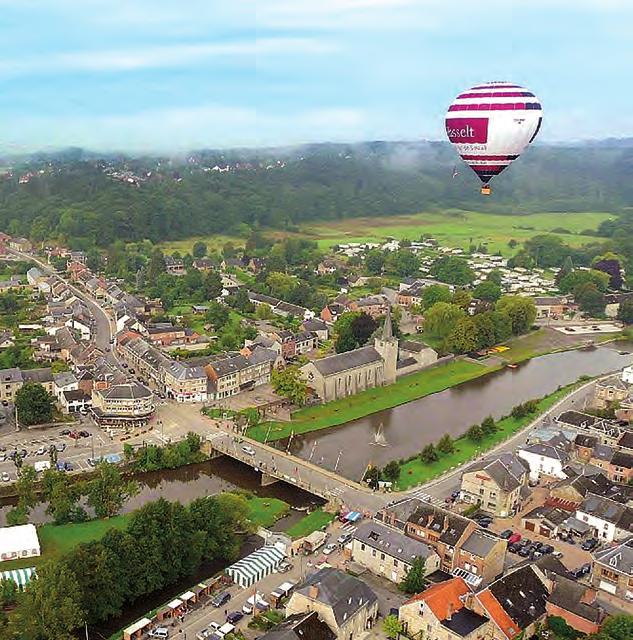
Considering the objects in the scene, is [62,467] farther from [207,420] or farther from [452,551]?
[452,551]

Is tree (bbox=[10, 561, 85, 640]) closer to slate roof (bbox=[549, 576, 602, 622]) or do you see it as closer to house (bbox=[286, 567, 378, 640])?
house (bbox=[286, 567, 378, 640])

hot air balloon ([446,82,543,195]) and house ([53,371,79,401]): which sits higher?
hot air balloon ([446,82,543,195])

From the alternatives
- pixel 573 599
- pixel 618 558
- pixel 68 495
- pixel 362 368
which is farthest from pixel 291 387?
pixel 573 599

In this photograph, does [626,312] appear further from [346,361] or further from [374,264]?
[346,361]

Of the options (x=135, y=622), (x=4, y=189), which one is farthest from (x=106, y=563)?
(x=4, y=189)

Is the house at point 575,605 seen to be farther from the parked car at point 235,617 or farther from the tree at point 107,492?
the tree at point 107,492

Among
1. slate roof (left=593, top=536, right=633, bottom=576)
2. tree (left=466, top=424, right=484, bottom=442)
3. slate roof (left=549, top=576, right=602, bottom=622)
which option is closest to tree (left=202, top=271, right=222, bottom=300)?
tree (left=466, top=424, right=484, bottom=442)
